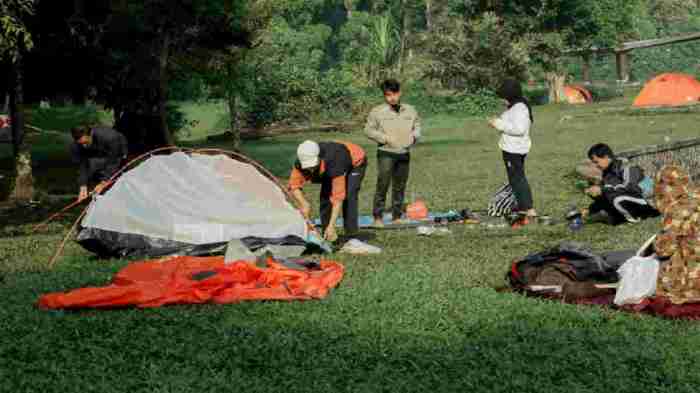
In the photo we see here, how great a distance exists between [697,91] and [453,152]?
23004mm

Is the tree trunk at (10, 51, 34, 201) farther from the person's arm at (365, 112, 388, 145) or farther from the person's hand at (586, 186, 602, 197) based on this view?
the person's hand at (586, 186, 602, 197)

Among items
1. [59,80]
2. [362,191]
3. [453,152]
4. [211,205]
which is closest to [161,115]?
[59,80]

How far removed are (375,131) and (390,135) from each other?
21 centimetres

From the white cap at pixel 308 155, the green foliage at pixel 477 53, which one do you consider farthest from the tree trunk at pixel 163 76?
the green foliage at pixel 477 53

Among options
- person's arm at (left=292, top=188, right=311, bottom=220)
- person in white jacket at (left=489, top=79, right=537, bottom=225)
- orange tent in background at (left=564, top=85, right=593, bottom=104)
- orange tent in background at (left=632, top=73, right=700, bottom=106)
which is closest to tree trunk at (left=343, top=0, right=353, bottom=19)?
A: orange tent in background at (left=564, top=85, right=593, bottom=104)

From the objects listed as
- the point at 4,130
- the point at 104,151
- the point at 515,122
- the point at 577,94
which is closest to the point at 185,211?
the point at 104,151

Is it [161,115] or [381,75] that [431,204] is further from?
[381,75]

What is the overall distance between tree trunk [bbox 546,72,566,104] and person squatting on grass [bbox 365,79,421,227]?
43.6 meters

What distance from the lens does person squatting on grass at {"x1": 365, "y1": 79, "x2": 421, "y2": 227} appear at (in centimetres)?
1384

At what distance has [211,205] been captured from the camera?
38.9 ft

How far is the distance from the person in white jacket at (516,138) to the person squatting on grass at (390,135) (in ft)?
3.55

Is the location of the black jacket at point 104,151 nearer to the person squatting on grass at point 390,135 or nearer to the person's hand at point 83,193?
the person's hand at point 83,193

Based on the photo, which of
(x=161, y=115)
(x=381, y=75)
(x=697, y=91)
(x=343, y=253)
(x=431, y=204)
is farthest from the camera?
(x=381, y=75)

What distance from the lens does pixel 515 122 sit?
1354cm
